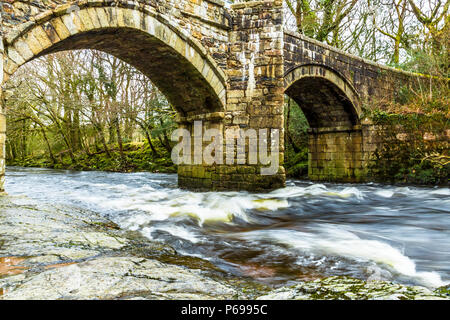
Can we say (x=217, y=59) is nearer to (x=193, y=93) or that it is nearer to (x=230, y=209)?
(x=193, y=93)

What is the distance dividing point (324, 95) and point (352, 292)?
381 inches

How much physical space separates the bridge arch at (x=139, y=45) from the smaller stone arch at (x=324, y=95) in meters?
2.24

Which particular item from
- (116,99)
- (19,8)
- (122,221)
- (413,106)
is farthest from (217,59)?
(116,99)

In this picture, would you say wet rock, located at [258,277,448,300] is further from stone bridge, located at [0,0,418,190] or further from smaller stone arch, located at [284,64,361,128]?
smaller stone arch, located at [284,64,361,128]

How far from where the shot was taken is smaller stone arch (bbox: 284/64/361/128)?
927 centimetres

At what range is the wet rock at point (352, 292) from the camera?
173 cm

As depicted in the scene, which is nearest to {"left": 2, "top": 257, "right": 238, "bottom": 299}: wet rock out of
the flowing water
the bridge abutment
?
the flowing water

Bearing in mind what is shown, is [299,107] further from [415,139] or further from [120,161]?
[120,161]

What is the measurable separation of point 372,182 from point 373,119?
6.83 feet

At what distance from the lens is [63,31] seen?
5133 mm

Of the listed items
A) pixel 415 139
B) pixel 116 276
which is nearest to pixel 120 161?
pixel 415 139

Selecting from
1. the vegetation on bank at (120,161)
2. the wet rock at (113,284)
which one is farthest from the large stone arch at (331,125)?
the wet rock at (113,284)

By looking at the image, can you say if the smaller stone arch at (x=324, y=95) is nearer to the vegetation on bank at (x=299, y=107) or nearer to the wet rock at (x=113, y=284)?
the vegetation on bank at (x=299, y=107)
